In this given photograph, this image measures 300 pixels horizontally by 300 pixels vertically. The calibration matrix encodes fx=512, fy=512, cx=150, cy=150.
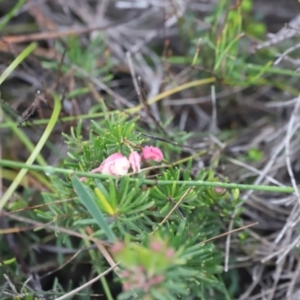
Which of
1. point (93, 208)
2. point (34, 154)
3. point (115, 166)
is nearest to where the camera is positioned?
point (93, 208)

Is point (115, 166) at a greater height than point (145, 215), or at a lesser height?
greater

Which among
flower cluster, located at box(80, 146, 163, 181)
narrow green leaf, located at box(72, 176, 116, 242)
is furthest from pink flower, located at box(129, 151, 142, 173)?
narrow green leaf, located at box(72, 176, 116, 242)

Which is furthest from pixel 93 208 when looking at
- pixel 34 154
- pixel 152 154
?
pixel 34 154

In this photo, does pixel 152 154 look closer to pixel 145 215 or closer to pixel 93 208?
pixel 145 215

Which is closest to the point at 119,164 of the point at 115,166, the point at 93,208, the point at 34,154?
the point at 115,166

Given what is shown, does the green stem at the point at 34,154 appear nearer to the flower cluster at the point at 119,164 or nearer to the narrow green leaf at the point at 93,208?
the flower cluster at the point at 119,164

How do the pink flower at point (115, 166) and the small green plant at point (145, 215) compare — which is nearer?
the small green plant at point (145, 215)

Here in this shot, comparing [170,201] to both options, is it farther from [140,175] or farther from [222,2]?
[222,2]

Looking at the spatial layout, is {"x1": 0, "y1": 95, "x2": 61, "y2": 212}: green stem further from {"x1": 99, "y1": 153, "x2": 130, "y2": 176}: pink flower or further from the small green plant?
{"x1": 99, "y1": 153, "x2": 130, "y2": 176}: pink flower

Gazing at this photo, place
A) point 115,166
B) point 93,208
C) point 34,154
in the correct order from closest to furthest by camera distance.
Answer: point 93,208 < point 115,166 < point 34,154

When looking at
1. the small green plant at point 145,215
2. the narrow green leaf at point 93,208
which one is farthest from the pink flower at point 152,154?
the narrow green leaf at point 93,208

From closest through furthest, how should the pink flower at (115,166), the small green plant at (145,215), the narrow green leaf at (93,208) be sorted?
the small green plant at (145,215)
the narrow green leaf at (93,208)
the pink flower at (115,166)

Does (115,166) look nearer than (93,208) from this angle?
No
